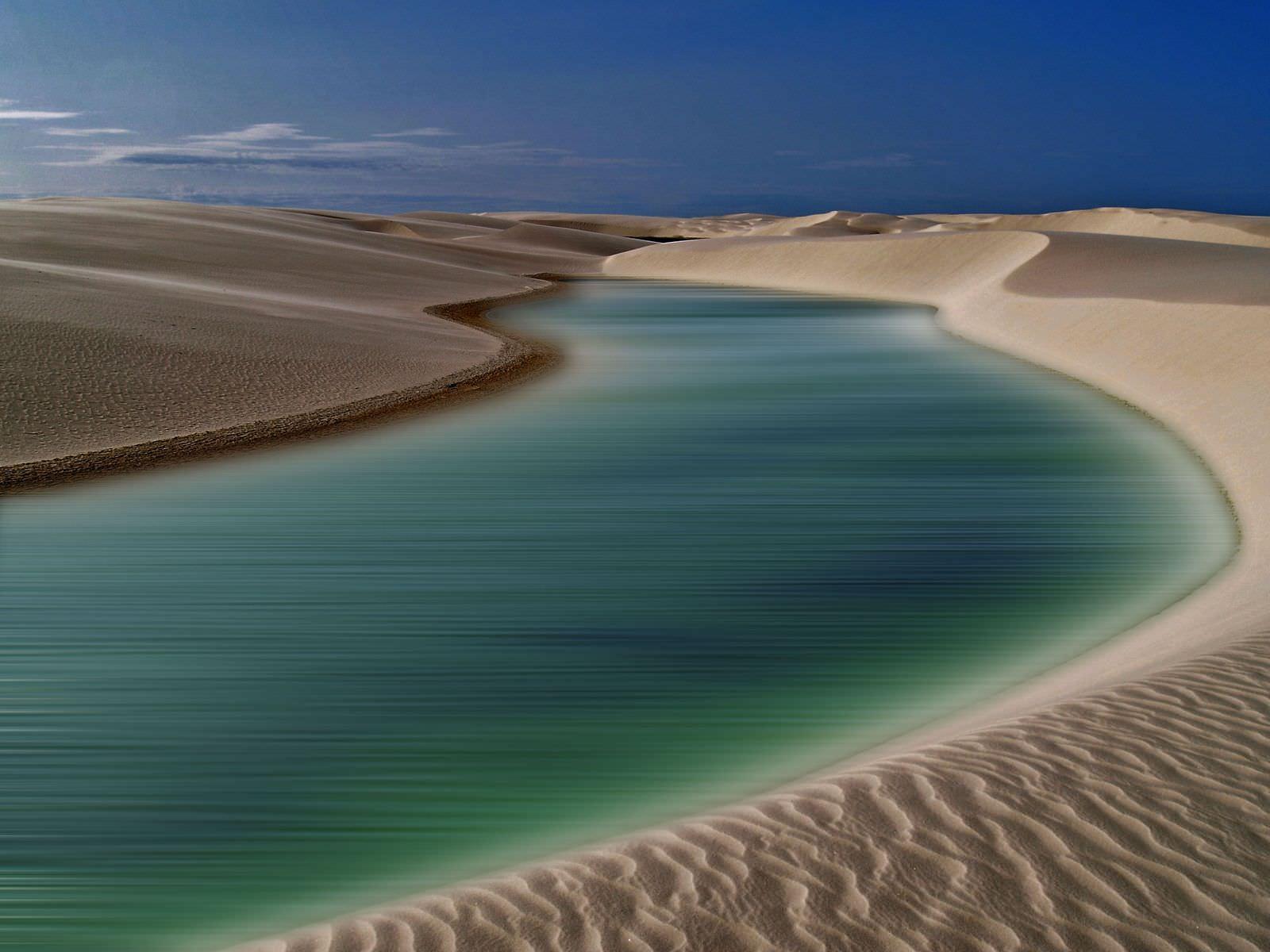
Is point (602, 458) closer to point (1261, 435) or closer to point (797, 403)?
point (797, 403)

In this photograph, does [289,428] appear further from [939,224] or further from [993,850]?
[939,224]

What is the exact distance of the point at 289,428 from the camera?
40.3 ft

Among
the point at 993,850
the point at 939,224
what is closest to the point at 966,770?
the point at 993,850

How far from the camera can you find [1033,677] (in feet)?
19.6

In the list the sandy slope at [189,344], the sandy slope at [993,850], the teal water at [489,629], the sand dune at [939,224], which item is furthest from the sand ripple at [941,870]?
the sand dune at [939,224]

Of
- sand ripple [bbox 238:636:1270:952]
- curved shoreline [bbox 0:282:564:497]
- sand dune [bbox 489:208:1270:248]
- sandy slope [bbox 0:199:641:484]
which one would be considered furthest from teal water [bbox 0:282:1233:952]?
sand dune [bbox 489:208:1270:248]

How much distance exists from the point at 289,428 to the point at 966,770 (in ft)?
30.5

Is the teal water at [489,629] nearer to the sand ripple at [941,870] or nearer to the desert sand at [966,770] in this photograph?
the desert sand at [966,770]

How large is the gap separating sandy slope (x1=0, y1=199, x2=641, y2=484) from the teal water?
1.41m

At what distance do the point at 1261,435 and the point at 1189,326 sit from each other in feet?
18.4

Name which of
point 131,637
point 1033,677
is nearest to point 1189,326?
point 1033,677

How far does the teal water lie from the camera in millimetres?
4414

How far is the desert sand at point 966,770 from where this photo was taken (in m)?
3.34

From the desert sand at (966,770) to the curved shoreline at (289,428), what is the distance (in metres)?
0.32
